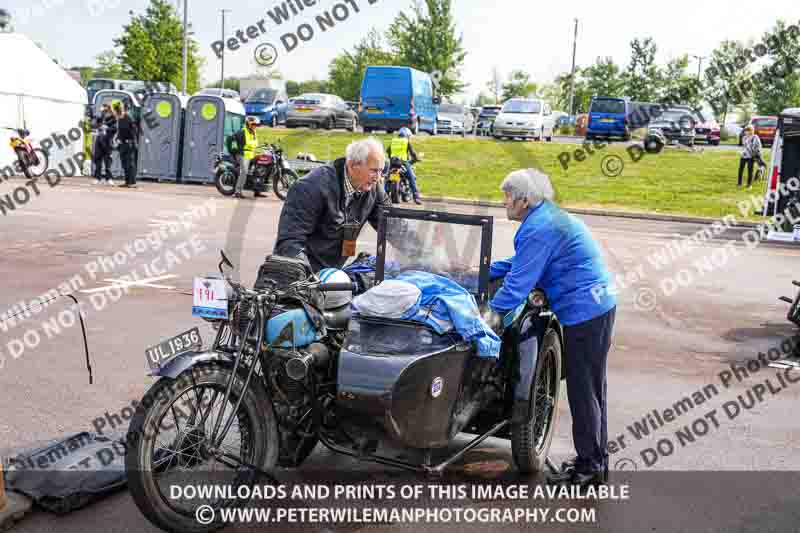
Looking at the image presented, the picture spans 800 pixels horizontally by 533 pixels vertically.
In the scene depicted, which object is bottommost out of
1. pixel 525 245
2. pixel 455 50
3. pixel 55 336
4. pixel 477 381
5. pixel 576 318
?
pixel 55 336

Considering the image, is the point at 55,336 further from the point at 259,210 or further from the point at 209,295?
the point at 259,210

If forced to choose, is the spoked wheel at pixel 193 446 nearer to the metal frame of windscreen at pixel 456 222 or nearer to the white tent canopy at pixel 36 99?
the metal frame of windscreen at pixel 456 222

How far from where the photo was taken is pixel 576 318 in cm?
459

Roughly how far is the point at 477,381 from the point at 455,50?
4871 centimetres

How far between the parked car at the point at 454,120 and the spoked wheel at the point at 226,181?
62.7 feet

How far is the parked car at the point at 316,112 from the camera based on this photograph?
110 feet

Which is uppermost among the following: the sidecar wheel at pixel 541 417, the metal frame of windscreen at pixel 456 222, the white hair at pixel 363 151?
the white hair at pixel 363 151

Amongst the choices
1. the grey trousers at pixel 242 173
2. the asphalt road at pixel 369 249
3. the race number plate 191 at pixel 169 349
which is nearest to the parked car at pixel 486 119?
the grey trousers at pixel 242 173

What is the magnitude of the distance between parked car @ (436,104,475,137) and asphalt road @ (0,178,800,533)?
22.1 meters

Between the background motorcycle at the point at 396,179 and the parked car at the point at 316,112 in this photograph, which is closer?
the background motorcycle at the point at 396,179

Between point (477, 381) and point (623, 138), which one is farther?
point (623, 138)

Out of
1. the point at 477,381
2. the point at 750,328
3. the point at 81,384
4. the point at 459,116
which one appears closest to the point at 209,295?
the point at 477,381

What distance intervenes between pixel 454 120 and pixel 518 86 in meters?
38.2

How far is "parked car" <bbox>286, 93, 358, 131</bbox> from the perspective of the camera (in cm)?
3344
